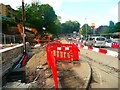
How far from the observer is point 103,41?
3866 cm

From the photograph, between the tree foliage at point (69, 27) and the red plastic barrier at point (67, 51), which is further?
the tree foliage at point (69, 27)

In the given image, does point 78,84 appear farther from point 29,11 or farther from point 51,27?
point 51,27

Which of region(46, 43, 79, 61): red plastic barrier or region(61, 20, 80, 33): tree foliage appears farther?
region(61, 20, 80, 33): tree foliage

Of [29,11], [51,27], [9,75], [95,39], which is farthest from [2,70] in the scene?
[51,27]

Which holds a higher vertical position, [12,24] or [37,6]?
[37,6]

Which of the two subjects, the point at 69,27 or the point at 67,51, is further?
the point at 69,27

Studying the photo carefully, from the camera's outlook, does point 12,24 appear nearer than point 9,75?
No

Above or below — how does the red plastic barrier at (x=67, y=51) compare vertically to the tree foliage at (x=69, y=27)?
below

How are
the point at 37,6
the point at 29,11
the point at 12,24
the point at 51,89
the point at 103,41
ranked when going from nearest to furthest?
the point at 51,89, the point at 103,41, the point at 12,24, the point at 29,11, the point at 37,6

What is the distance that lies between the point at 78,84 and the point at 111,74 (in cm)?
324

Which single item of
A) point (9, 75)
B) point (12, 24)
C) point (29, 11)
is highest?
point (29, 11)

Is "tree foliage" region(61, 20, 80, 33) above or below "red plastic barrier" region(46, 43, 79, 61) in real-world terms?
above

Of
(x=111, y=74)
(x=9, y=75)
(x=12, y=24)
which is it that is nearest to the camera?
(x=111, y=74)

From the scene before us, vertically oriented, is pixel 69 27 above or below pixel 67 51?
above
